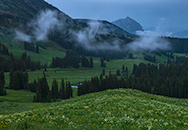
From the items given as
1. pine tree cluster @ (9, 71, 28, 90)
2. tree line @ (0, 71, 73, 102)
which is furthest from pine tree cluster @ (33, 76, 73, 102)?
pine tree cluster @ (9, 71, 28, 90)

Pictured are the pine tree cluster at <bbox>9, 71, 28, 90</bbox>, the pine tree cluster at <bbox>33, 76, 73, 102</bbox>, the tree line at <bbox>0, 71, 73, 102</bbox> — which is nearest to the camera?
the tree line at <bbox>0, 71, 73, 102</bbox>

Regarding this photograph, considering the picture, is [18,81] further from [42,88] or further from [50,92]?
[50,92]

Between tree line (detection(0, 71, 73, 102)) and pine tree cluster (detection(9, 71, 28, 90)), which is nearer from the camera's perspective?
tree line (detection(0, 71, 73, 102))

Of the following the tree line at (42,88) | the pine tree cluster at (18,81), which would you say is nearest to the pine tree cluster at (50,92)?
the tree line at (42,88)

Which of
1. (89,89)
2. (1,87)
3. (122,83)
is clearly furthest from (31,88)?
(122,83)

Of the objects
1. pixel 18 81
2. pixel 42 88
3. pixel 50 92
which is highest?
pixel 18 81

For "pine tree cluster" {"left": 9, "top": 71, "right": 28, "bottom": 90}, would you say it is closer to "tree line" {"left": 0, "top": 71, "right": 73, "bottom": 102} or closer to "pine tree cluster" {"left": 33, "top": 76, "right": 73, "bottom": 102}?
"tree line" {"left": 0, "top": 71, "right": 73, "bottom": 102}

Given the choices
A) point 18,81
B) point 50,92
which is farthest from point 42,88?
point 18,81

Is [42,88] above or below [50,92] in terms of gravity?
above

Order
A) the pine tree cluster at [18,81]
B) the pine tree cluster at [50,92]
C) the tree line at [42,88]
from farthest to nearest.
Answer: the pine tree cluster at [18,81], the pine tree cluster at [50,92], the tree line at [42,88]

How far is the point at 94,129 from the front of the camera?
18.4m

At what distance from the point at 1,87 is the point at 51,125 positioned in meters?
66.8

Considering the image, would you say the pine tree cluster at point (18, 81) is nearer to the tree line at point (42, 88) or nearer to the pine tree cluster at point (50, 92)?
the tree line at point (42, 88)

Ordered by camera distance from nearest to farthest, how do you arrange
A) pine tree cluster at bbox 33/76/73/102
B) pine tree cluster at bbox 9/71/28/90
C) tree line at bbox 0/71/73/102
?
tree line at bbox 0/71/73/102 → pine tree cluster at bbox 33/76/73/102 → pine tree cluster at bbox 9/71/28/90
